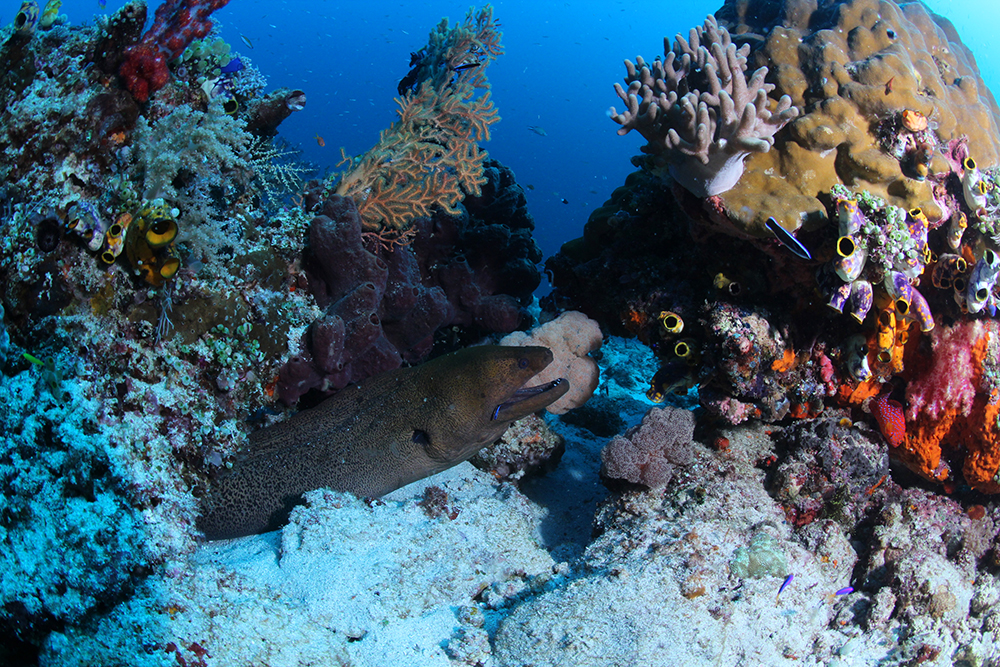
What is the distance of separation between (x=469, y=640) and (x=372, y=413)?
1.58 m

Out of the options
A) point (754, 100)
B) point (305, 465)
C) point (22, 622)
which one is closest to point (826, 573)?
point (754, 100)

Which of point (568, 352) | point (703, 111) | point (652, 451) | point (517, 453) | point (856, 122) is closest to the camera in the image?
point (703, 111)

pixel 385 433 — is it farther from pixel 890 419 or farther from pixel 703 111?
pixel 890 419

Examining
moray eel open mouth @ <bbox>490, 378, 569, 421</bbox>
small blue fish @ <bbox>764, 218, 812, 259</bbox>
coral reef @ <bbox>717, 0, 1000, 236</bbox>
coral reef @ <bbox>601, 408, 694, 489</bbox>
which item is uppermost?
coral reef @ <bbox>717, 0, 1000, 236</bbox>

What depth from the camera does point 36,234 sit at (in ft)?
8.00

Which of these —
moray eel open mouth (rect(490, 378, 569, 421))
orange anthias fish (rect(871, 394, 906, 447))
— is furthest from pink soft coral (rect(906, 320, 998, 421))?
moray eel open mouth (rect(490, 378, 569, 421))

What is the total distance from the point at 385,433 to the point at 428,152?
2.52m

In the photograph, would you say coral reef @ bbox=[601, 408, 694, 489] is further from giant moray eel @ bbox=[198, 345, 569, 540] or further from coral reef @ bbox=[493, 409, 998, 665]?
giant moray eel @ bbox=[198, 345, 569, 540]

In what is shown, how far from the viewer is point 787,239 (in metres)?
2.88

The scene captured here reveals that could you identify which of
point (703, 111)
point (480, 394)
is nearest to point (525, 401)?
point (480, 394)

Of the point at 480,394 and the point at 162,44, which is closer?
the point at 162,44

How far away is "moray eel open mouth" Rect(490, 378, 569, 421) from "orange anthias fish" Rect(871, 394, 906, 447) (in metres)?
2.37

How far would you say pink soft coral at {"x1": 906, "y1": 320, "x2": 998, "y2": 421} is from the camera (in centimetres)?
339

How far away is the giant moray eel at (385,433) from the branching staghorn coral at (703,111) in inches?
63.0
